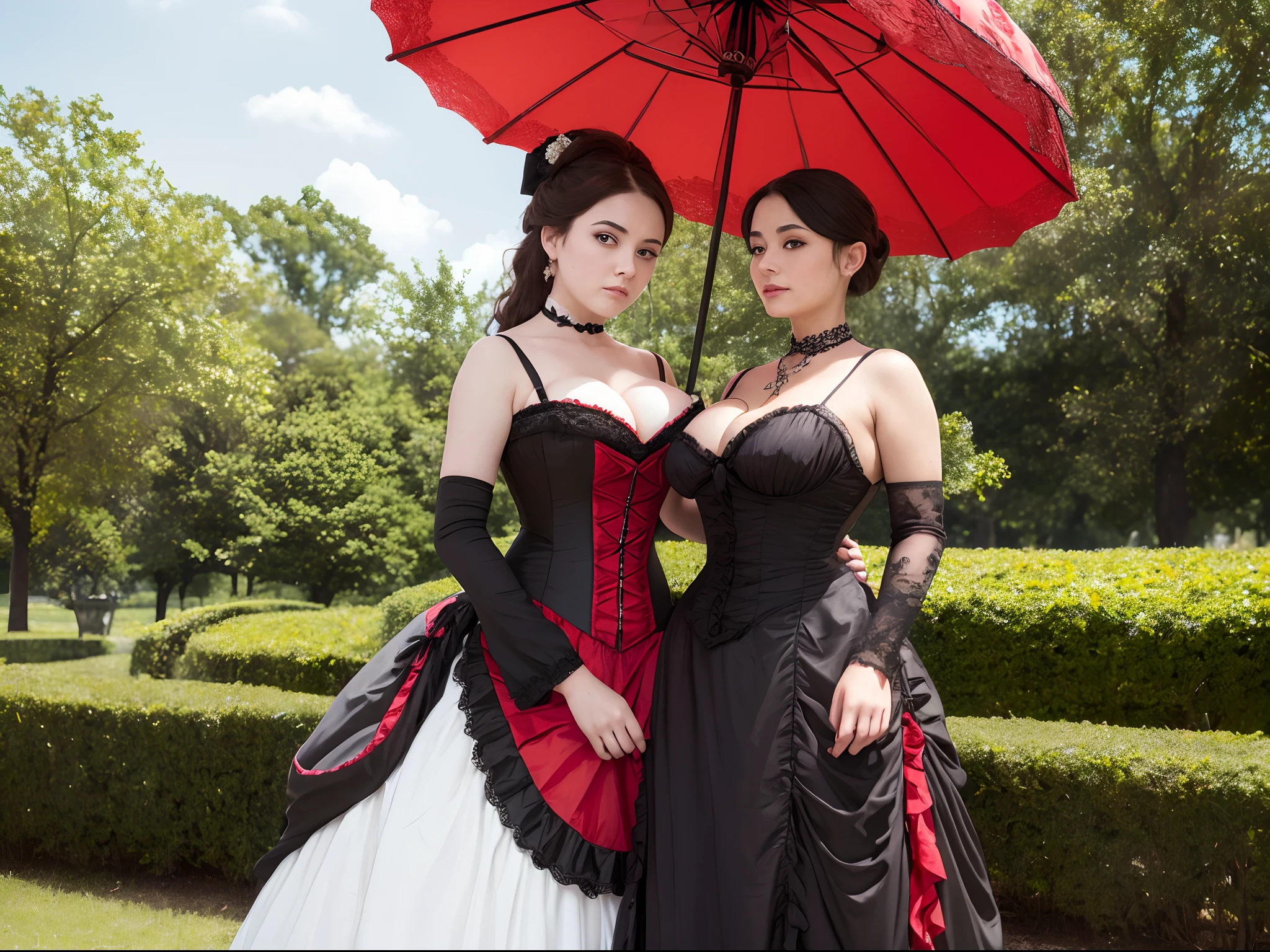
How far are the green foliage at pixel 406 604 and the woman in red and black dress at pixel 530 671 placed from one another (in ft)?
13.4

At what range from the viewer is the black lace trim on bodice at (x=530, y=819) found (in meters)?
1.96

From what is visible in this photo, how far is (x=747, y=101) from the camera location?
2967mm

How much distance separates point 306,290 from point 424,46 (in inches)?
1171

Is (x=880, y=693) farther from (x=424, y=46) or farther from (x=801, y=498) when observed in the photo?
(x=424, y=46)

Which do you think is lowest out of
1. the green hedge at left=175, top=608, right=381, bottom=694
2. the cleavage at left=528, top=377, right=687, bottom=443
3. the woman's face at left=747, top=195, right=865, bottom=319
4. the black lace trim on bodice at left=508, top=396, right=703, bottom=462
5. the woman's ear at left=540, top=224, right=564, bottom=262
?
the green hedge at left=175, top=608, right=381, bottom=694

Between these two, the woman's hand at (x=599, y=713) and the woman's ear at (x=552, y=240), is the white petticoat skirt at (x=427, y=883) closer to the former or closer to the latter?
the woman's hand at (x=599, y=713)

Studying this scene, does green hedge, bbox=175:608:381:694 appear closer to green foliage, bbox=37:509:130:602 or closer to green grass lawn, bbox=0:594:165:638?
green grass lawn, bbox=0:594:165:638

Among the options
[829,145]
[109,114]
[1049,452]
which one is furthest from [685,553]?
[1049,452]

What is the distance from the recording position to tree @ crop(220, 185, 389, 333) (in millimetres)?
28094

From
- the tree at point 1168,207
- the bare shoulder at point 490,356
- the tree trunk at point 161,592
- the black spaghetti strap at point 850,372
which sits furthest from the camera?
the tree trunk at point 161,592

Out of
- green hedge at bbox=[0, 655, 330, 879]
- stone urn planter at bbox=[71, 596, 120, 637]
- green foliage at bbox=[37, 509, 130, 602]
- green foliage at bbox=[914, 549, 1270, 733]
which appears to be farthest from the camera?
stone urn planter at bbox=[71, 596, 120, 637]

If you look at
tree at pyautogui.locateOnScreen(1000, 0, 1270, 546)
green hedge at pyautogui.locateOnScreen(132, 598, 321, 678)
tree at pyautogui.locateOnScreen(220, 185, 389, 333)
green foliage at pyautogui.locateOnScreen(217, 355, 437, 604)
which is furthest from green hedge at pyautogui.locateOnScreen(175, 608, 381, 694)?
tree at pyautogui.locateOnScreen(220, 185, 389, 333)

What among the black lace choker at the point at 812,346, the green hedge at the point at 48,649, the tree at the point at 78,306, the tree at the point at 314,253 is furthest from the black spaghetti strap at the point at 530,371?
the tree at the point at 314,253

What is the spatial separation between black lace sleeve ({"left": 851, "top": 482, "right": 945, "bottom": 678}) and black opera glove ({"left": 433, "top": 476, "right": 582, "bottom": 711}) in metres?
0.73
